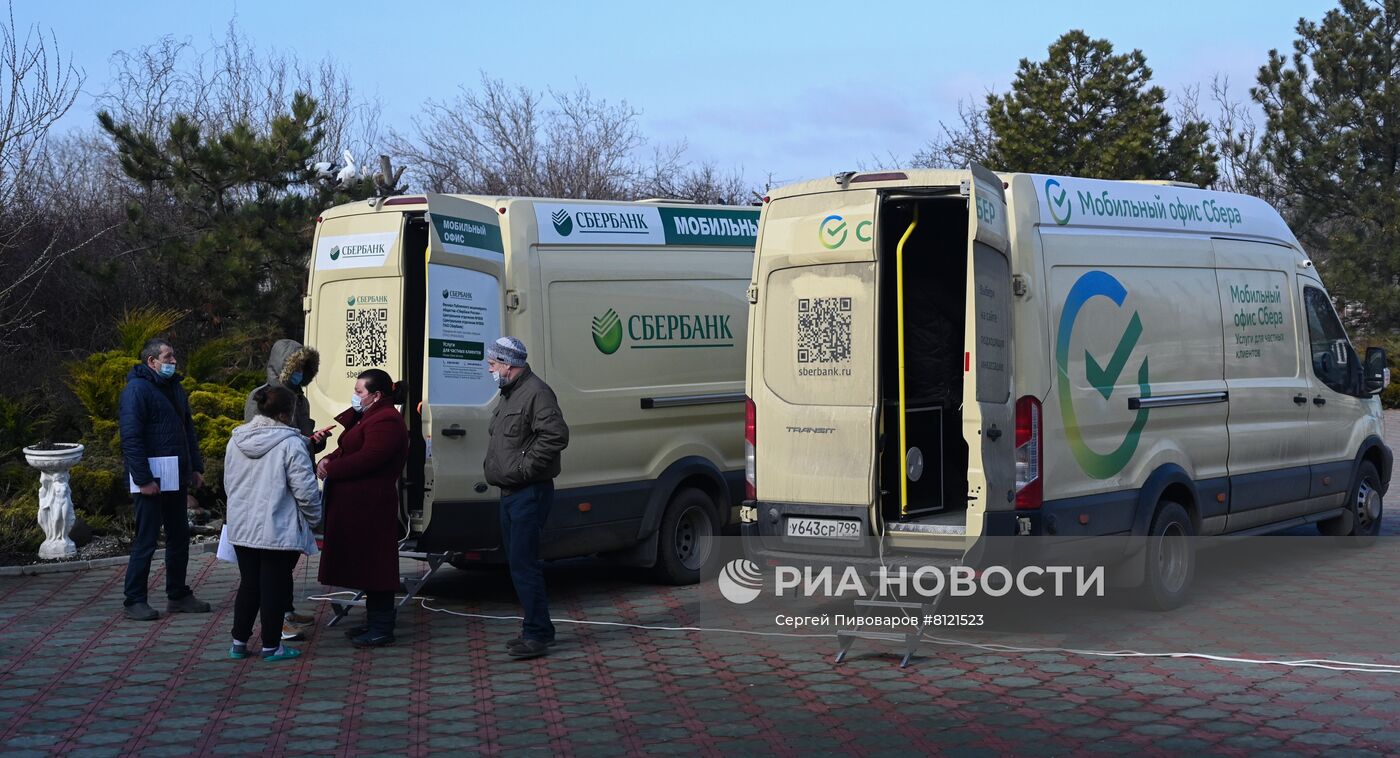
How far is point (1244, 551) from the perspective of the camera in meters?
11.8

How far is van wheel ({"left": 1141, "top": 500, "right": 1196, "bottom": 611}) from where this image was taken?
9.05 metres

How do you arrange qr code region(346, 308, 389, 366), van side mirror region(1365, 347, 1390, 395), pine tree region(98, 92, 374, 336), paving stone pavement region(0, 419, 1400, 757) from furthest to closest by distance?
pine tree region(98, 92, 374, 336) < van side mirror region(1365, 347, 1390, 395) < qr code region(346, 308, 389, 366) < paving stone pavement region(0, 419, 1400, 757)

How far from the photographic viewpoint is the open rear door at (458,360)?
902 centimetres

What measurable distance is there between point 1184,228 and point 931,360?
6.58ft

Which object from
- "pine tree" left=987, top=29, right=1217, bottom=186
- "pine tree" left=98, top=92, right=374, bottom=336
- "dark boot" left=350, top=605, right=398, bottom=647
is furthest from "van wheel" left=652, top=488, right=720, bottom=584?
"pine tree" left=987, top=29, right=1217, bottom=186

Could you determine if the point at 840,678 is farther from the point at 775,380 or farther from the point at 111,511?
the point at 111,511

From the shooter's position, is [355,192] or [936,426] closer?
[936,426]

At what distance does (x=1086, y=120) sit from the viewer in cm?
3072

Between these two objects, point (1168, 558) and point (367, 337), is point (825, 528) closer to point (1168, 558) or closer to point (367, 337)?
point (1168, 558)

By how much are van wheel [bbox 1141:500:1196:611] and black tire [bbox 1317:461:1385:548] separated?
113 inches

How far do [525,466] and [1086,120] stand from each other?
25.1 m

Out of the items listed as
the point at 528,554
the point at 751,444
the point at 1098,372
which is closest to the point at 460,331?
the point at 528,554

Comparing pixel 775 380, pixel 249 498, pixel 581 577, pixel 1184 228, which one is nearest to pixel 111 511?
pixel 581 577

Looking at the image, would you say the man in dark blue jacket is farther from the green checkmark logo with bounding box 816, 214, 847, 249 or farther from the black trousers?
the green checkmark logo with bounding box 816, 214, 847, 249
